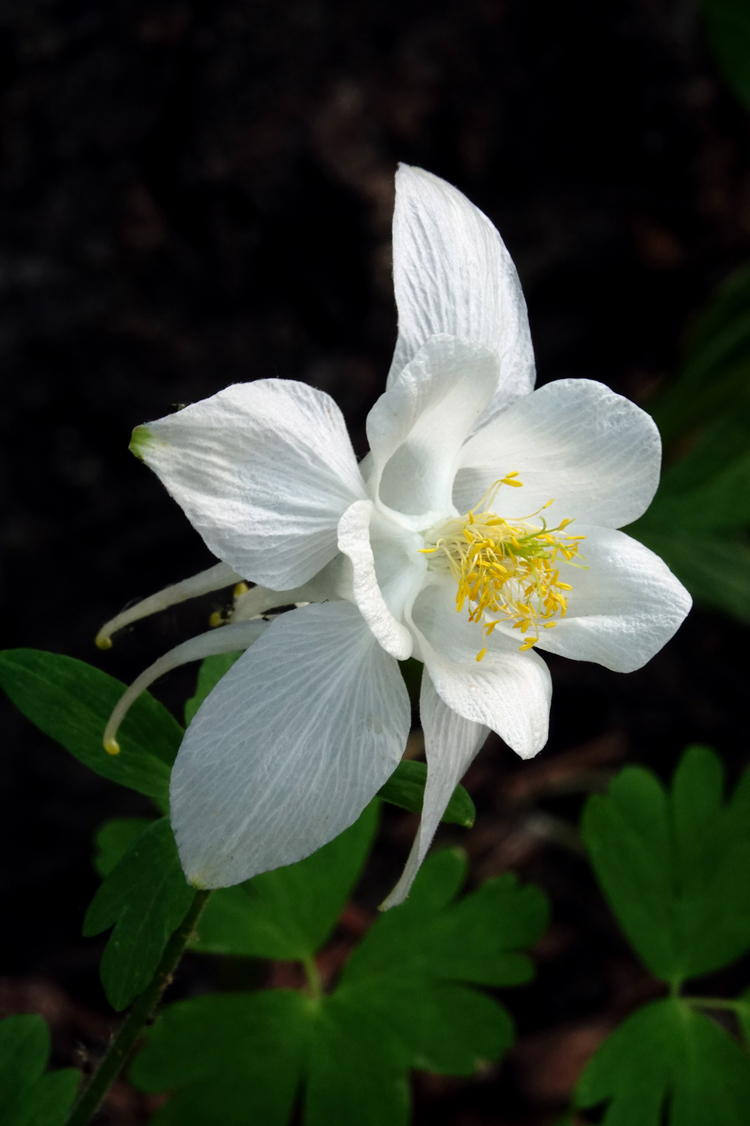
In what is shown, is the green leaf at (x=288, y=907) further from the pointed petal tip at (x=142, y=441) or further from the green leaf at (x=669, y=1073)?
the pointed petal tip at (x=142, y=441)

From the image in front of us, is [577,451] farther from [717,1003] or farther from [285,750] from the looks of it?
[717,1003]

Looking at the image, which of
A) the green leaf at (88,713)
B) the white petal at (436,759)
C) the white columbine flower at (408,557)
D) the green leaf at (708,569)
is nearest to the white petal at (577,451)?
the white columbine flower at (408,557)

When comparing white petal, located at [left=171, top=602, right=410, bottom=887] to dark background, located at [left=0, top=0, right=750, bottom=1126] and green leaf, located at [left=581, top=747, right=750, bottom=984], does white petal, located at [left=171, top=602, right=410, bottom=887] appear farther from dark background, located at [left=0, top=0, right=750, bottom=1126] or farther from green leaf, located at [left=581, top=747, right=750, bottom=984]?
dark background, located at [left=0, top=0, right=750, bottom=1126]

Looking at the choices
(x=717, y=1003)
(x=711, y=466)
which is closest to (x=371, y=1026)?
(x=717, y=1003)

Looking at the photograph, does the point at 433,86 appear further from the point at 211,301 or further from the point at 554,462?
the point at 554,462

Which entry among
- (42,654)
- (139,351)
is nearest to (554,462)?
(42,654)

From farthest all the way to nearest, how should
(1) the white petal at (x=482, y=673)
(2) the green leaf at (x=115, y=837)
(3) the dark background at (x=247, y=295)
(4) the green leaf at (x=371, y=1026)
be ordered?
(3) the dark background at (x=247, y=295) → (4) the green leaf at (x=371, y=1026) → (2) the green leaf at (x=115, y=837) → (1) the white petal at (x=482, y=673)
